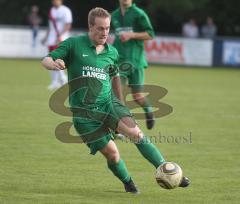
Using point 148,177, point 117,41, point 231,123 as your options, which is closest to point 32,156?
point 148,177

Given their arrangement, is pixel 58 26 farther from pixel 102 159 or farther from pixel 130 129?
pixel 130 129

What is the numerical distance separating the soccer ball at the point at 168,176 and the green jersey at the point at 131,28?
210 inches

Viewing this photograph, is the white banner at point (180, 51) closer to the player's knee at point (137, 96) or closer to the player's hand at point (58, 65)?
the player's knee at point (137, 96)

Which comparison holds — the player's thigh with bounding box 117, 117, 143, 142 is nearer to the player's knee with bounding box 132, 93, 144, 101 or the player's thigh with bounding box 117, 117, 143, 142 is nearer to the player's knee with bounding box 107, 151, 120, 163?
the player's knee with bounding box 107, 151, 120, 163

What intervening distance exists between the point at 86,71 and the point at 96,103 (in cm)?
33

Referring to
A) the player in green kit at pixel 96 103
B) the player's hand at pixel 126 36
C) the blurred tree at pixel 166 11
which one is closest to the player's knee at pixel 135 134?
the player in green kit at pixel 96 103

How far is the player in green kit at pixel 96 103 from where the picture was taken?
7191 mm

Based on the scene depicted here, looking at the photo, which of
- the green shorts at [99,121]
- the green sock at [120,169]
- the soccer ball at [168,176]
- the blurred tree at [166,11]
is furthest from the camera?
the blurred tree at [166,11]

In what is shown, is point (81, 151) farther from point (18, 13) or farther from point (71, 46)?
point (18, 13)

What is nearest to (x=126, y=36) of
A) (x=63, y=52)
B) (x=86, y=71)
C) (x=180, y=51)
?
(x=86, y=71)

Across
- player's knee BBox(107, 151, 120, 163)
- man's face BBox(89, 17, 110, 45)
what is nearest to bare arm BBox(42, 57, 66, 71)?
man's face BBox(89, 17, 110, 45)

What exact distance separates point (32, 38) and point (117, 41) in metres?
19.4

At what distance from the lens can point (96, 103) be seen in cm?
733

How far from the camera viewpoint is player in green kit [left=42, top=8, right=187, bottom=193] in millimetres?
7191
